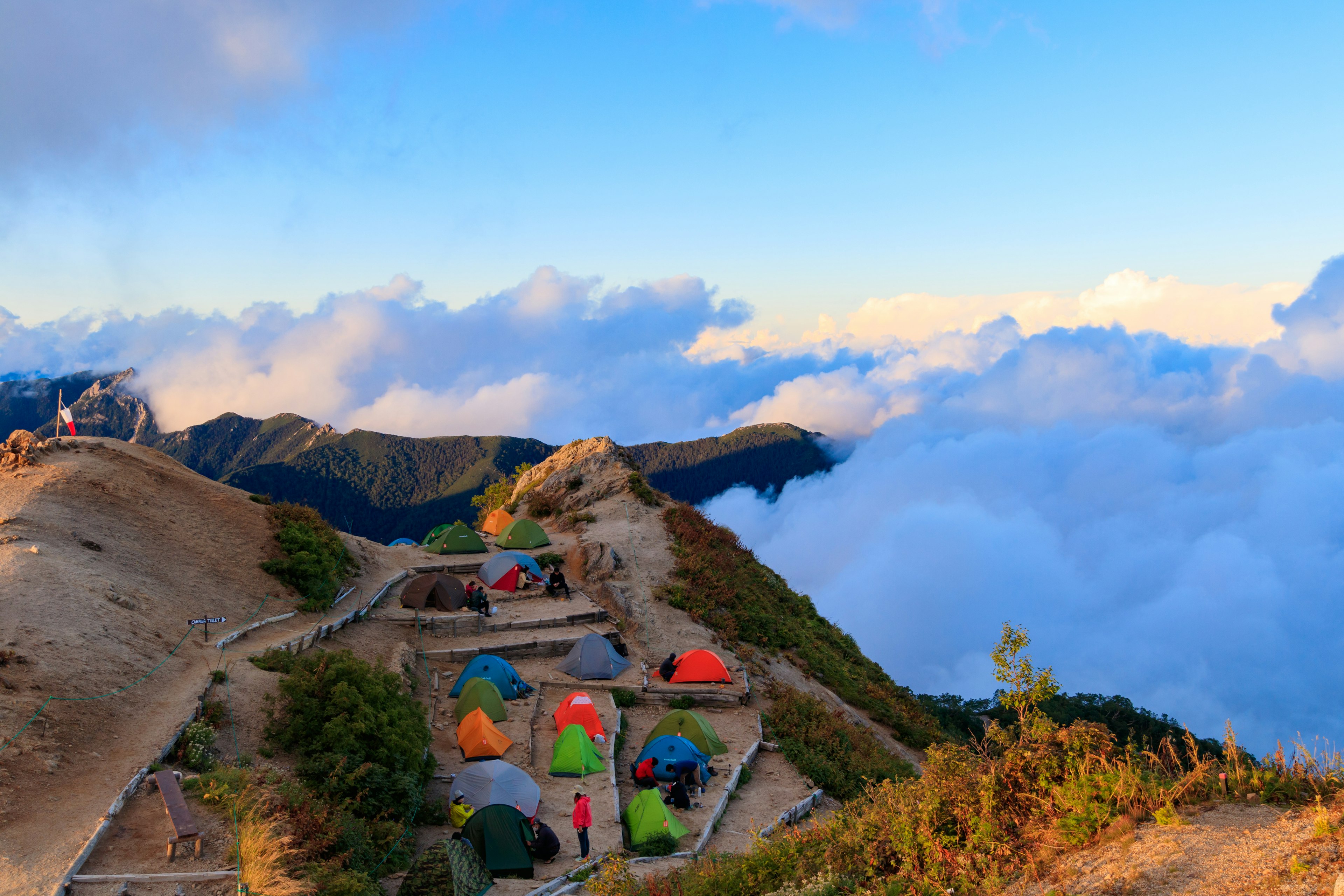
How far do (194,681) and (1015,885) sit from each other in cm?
1487

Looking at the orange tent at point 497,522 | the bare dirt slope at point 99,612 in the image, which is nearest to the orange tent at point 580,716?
the bare dirt slope at point 99,612

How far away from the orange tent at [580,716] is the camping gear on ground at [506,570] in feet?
35.8

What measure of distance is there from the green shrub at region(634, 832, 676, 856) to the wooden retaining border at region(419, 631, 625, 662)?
31.6 feet

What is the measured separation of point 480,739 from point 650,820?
5.01m

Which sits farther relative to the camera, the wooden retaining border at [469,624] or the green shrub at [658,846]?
the wooden retaining border at [469,624]

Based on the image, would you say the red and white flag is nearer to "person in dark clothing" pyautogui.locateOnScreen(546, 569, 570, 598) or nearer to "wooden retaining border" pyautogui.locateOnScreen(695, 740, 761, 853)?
"person in dark clothing" pyautogui.locateOnScreen(546, 569, 570, 598)

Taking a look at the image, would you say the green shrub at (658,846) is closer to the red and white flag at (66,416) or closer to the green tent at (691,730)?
the green tent at (691,730)

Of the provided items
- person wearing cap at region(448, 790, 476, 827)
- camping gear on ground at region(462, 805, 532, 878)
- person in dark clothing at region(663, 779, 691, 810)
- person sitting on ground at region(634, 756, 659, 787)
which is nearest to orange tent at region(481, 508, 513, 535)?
person sitting on ground at region(634, 756, 659, 787)

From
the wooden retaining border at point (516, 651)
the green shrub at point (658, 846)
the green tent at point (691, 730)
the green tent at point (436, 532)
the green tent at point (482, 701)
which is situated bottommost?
the green shrub at point (658, 846)

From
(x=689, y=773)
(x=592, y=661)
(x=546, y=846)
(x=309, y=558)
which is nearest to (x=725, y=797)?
(x=689, y=773)

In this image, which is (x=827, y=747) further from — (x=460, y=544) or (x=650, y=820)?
(x=460, y=544)

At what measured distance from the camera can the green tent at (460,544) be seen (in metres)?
34.0

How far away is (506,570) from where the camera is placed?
94.4 feet

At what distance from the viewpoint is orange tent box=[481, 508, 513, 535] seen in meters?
39.2
